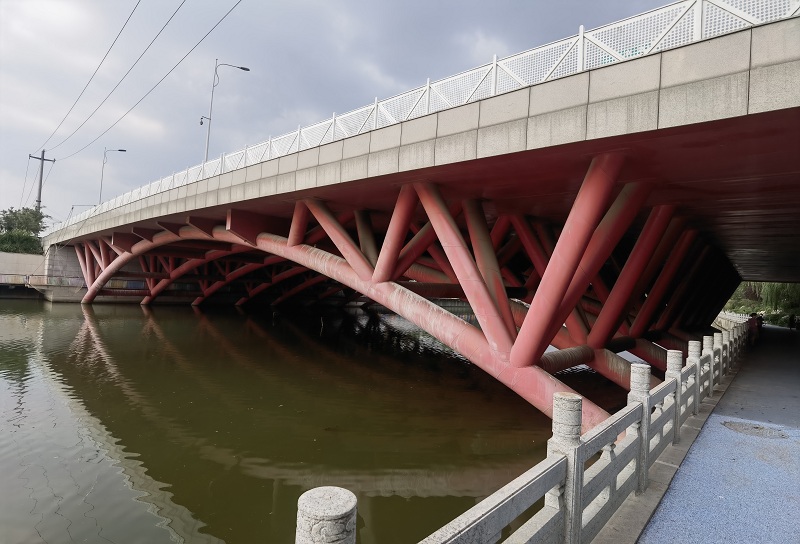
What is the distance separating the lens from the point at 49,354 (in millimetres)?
15781

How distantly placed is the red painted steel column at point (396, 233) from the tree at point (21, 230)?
57.2m

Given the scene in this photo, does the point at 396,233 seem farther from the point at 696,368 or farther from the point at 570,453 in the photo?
the point at 570,453

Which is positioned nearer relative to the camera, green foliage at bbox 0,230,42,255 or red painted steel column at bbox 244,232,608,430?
red painted steel column at bbox 244,232,608,430

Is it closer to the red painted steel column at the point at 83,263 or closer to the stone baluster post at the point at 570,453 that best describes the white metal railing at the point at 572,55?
the stone baluster post at the point at 570,453

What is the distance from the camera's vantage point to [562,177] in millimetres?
8836

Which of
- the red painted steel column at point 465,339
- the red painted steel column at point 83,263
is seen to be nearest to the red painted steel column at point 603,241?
the red painted steel column at point 465,339

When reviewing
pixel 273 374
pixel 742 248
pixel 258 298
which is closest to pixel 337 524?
pixel 273 374

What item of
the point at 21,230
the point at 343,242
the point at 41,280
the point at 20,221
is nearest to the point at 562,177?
the point at 343,242

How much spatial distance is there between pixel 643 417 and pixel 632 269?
611cm

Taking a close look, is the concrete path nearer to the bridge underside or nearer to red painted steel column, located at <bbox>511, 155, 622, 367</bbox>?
the bridge underside

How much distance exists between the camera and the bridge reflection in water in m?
6.08

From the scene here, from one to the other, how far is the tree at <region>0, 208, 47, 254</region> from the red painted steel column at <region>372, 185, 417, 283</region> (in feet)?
188

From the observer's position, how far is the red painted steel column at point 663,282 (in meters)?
13.0

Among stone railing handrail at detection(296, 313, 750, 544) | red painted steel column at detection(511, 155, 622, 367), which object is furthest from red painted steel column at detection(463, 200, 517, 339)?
stone railing handrail at detection(296, 313, 750, 544)
